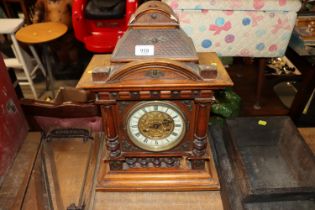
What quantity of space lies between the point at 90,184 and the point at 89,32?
132cm

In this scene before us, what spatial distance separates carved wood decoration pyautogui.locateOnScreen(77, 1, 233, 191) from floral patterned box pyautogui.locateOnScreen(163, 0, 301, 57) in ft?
1.76

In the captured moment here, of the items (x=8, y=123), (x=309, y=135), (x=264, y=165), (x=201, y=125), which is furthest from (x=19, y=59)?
(x=309, y=135)

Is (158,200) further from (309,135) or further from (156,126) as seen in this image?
(309,135)

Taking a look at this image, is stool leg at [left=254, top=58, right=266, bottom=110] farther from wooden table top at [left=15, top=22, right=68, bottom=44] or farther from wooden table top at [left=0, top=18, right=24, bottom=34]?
wooden table top at [left=0, top=18, right=24, bottom=34]

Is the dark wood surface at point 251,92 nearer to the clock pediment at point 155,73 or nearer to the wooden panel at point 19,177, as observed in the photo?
the clock pediment at point 155,73

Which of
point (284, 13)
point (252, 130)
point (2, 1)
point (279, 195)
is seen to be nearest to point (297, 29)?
point (284, 13)

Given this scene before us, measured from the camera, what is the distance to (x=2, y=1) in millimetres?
2543

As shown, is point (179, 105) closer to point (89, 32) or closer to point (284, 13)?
point (284, 13)

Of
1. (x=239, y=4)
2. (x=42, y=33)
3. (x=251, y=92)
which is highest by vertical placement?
(x=239, y=4)

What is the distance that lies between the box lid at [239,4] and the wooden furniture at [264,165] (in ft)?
2.02

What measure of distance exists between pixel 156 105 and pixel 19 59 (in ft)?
5.57

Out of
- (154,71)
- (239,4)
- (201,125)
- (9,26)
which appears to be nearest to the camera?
(154,71)

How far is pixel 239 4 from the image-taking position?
146cm

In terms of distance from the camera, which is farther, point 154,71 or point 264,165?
point 264,165
